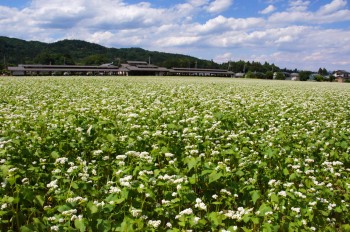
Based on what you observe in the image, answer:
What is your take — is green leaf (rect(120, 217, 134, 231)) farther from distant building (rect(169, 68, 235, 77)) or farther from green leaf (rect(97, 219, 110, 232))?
distant building (rect(169, 68, 235, 77))

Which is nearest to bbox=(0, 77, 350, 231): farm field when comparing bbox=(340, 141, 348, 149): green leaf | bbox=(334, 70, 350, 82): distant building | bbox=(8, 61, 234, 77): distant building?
bbox=(340, 141, 348, 149): green leaf

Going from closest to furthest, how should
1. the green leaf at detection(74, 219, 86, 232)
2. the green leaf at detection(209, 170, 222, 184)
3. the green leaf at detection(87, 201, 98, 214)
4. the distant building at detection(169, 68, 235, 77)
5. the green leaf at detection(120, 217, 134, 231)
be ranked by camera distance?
the green leaf at detection(74, 219, 86, 232)
the green leaf at detection(120, 217, 134, 231)
the green leaf at detection(87, 201, 98, 214)
the green leaf at detection(209, 170, 222, 184)
the distant building at detection(169, 68, 235, 77)

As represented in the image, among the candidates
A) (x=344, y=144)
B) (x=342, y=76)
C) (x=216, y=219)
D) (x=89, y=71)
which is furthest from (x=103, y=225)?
(x=342, y=76)

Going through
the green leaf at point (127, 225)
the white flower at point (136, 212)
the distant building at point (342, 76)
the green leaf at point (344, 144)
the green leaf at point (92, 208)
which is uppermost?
the distant building at point (342, 76)

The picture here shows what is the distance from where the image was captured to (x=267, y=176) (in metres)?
6.06

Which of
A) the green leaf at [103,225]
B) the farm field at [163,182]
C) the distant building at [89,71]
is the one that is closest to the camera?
the green leaf at [103,225]

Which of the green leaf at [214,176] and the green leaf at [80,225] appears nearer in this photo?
the green leaf at [80,225]

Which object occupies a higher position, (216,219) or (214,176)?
(214,176)

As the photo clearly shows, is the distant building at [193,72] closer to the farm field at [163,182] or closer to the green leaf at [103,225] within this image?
the farm field at [163,182]

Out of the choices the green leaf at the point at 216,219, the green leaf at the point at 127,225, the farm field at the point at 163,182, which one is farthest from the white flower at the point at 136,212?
the green leaf at the point at 216,219

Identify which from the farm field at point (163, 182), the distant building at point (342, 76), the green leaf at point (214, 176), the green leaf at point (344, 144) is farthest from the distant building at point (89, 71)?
the green leaf at point (214, 176)

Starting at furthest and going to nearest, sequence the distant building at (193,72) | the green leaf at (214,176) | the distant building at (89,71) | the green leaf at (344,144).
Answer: the distant building at (193,72), the distant building at (89,71), the green leaf at (344,144), the green leaf at (214,176)

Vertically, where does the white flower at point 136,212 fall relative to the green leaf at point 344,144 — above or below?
below

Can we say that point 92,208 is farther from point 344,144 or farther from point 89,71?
point 89,71
